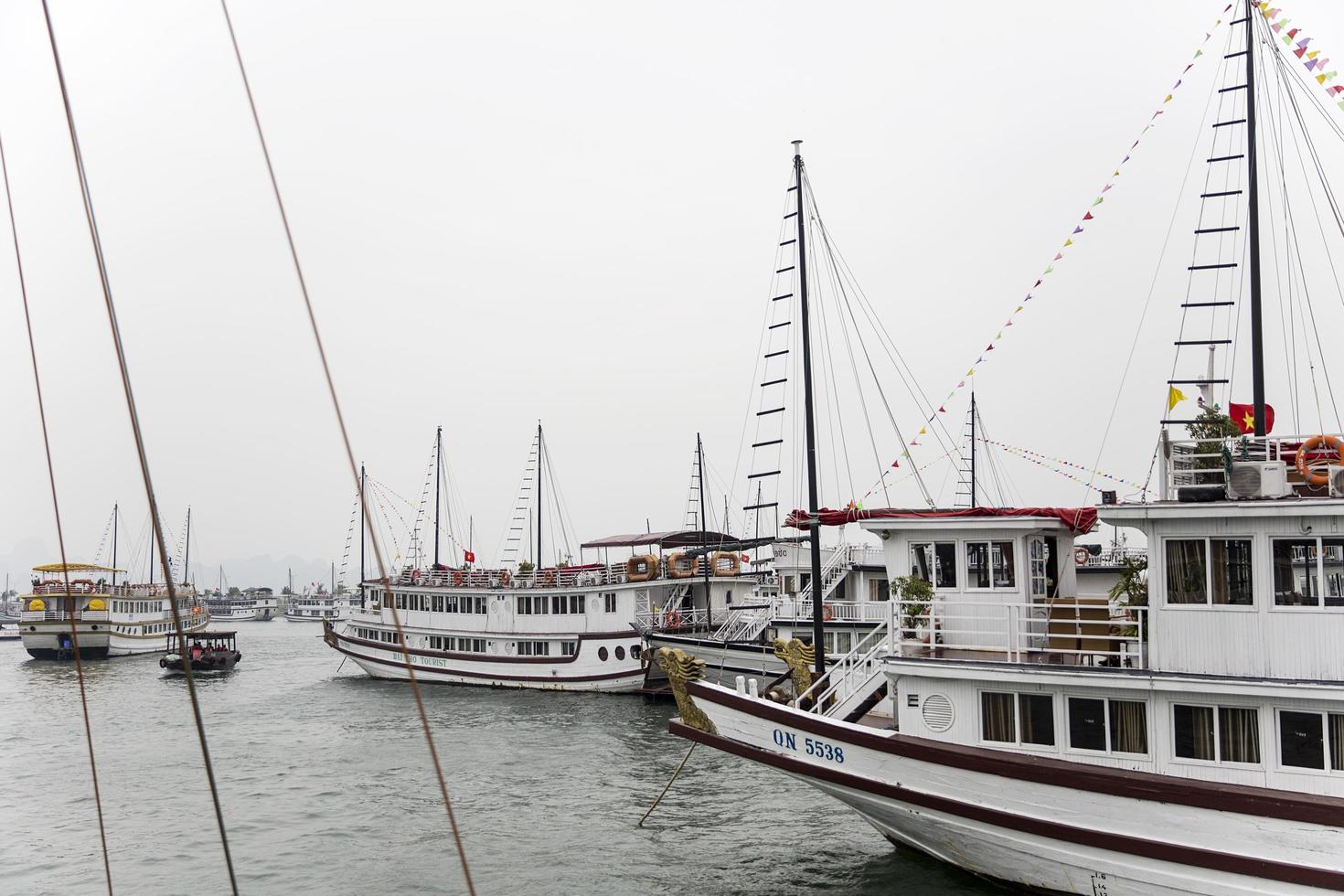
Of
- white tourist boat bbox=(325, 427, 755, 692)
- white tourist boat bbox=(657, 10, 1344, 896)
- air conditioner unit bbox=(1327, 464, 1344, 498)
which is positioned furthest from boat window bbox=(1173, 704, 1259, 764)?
white tourist boat bbox=(325, 427, 755, 692)

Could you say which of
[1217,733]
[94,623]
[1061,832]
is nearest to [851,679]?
[1061,832]

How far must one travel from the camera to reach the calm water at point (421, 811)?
1742cm

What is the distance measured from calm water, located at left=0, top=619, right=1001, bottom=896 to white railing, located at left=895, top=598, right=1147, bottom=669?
3775 millimetres

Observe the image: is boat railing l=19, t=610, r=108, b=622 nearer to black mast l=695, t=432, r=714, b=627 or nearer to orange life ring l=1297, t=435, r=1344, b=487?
black mast l=695, t=432, r=714, b=627

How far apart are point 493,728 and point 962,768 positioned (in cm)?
2213

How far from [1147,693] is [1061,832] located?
2.22 m

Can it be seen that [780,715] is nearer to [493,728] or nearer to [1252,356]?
[1252,356]

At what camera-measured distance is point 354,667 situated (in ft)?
200

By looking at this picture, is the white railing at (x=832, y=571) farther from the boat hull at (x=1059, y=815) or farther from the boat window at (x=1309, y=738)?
the boat window at (x=1309, y=738)

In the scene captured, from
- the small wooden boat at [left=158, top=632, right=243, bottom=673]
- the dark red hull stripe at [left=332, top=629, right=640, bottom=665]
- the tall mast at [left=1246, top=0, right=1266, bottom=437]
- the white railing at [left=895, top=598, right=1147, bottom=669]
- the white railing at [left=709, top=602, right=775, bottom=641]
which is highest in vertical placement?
the tall mast at [left=1246, top=0, right=1266, bottom=437]

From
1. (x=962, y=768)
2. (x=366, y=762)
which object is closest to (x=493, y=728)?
(x=366, y=762)

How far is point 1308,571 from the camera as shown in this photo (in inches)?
493

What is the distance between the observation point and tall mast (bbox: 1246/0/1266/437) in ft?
50.0

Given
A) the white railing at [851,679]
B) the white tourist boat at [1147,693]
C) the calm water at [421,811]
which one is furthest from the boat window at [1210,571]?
the calm water at [421,811]
